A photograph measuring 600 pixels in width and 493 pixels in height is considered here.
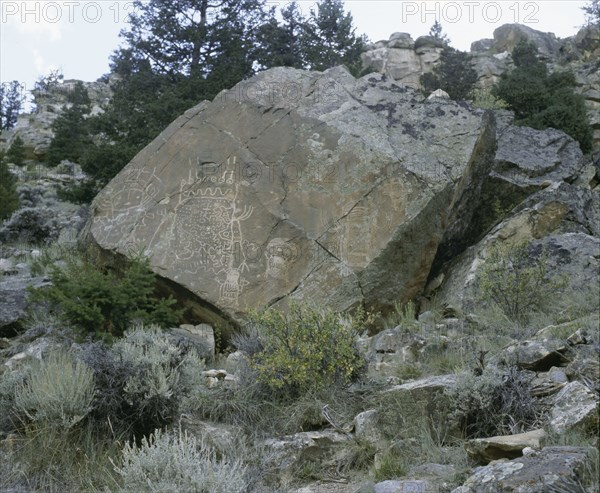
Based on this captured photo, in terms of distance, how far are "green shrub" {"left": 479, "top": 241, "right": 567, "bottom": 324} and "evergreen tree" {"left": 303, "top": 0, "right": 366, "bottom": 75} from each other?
14.0 meters

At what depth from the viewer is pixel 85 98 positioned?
83.8 feet

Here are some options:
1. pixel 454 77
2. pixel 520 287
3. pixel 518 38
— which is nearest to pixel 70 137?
pixel 454 77

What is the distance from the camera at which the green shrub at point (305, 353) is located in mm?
5707

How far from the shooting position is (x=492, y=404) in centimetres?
490

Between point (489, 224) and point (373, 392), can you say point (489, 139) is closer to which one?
point (489, 224)

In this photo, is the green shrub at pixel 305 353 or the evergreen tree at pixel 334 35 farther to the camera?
the evergreen tree at pixel 334 35

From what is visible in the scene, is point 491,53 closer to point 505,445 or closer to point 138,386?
point 138,386

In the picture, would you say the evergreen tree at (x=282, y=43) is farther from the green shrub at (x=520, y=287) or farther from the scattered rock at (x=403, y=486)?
the scattered rock at (x=403, y=486)

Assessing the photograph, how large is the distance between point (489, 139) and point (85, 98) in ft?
63.0

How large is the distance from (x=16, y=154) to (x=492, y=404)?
18734mm

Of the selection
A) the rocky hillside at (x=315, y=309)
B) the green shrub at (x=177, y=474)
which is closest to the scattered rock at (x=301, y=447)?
the rocky hillside at (x=315, y=309)

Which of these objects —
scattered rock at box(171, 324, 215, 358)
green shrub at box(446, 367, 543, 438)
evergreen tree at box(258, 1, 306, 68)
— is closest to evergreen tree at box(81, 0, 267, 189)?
evergreen tree at box(258, 1, 306, 68)

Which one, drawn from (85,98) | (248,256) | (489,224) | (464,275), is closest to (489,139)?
(489,224)

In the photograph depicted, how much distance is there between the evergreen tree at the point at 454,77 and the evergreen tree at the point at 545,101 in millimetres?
1493
